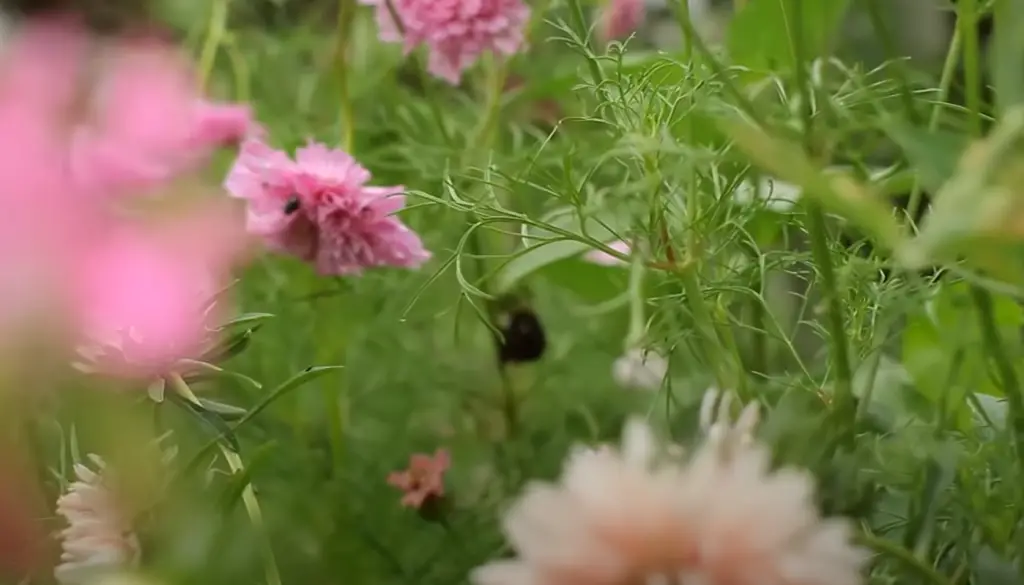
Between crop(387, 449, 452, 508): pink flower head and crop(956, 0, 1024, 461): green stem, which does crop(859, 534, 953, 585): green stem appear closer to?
crop(956, 0, 1024, 461): green stem

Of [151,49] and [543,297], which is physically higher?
[151,49]

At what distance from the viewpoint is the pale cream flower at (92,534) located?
201mm

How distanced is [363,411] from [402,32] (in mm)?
176

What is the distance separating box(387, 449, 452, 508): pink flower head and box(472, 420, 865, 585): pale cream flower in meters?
0.24

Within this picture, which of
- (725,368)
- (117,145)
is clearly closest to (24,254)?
(117,145)

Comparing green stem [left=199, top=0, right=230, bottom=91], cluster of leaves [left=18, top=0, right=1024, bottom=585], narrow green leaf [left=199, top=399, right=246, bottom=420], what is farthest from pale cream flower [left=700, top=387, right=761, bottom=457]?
green stem [left=199, top=0, right=230, bottom=91]

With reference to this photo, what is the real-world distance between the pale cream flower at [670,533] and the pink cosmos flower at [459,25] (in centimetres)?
28

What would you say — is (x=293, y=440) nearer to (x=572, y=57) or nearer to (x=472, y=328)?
(x=472, y=328)

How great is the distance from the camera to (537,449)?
432mm

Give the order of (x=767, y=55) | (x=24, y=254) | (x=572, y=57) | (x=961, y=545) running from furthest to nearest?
(x=572, y=57) < (x=767, y=55) < (x=961, y=545) < (x=24, y=254)

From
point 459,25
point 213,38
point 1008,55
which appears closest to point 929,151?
point 1008,55

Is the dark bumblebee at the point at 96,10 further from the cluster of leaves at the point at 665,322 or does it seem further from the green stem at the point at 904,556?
the green stem at the point at 904,556

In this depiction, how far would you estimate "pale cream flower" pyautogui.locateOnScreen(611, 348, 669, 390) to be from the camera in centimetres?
24

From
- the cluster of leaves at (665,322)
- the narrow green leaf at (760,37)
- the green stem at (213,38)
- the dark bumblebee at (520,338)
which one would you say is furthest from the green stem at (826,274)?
the green stem at (213,38)
